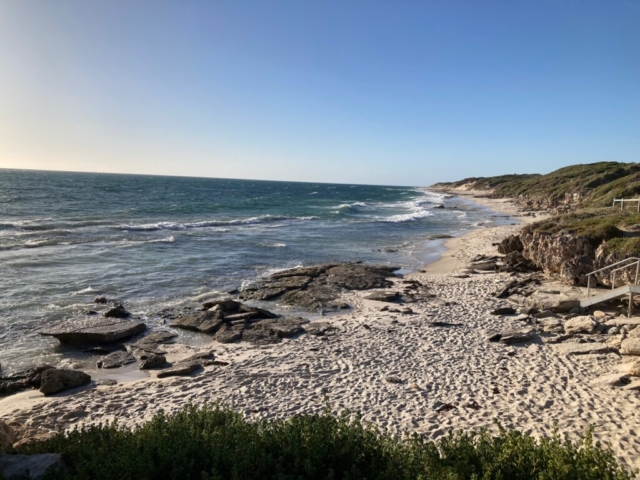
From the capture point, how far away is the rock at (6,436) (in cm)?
640

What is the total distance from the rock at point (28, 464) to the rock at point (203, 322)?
30.9 ft

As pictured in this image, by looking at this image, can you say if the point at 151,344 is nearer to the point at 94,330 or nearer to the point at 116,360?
the point at 116,360

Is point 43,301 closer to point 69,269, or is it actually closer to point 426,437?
point 69,269

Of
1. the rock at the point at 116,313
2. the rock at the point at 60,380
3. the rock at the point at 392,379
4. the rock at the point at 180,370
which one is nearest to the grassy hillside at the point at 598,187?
the rock at the point at 392,379

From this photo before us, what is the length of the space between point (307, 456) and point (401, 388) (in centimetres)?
495

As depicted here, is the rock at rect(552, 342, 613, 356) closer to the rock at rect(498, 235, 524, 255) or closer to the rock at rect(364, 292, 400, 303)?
the rock at rect(364, 292, 400, 303)

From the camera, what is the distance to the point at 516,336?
12930mm

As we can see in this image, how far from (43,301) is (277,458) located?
16.1 m

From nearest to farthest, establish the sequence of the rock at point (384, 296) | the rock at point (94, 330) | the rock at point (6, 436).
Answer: the rock at point (6, 436)
the rock at point (94, 330)
the rock at point (384, 296)

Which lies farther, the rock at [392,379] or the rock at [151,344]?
the rock at [151,344]

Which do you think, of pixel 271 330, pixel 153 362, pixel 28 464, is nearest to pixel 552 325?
pixel 271 330

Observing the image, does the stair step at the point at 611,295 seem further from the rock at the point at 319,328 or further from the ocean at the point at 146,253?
the ocean at the point at 146,253

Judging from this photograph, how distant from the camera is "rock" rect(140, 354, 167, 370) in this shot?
39.6 feet

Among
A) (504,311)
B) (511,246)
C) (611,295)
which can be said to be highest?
(511,246)
